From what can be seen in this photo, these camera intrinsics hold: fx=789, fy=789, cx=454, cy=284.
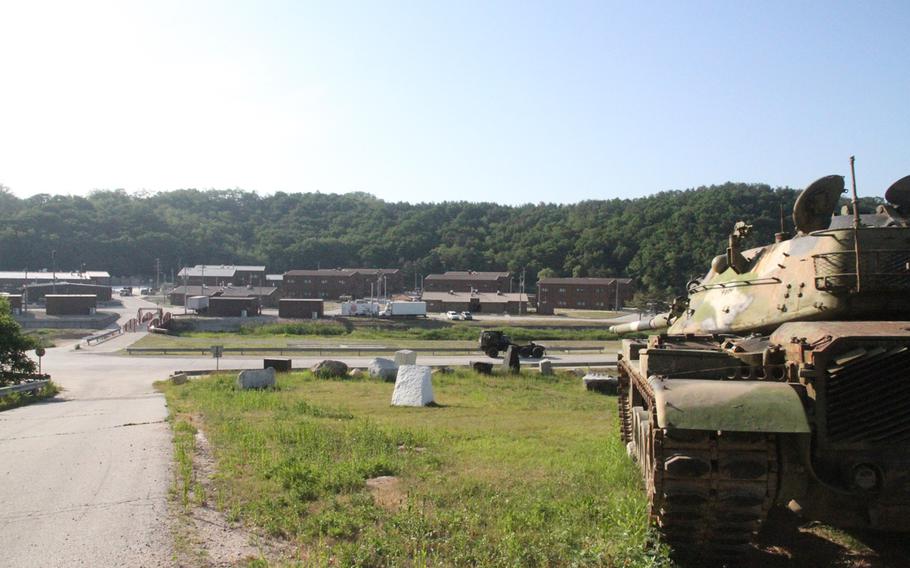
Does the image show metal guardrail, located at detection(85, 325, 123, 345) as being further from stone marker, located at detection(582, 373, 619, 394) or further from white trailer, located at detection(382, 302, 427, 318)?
stone marker, located at detection(582, 373, 619, 394)

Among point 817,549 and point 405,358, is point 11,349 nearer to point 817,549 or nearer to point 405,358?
point 405,358

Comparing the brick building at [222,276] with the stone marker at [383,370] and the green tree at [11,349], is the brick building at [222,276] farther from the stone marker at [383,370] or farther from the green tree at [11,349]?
the green tree at [11,349]

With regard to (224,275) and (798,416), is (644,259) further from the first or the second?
(798,416)

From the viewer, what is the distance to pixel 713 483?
5.88 meters

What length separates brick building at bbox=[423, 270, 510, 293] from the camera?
320ft

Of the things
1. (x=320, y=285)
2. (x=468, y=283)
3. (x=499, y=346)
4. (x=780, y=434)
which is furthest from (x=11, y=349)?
(x=320, y=285)

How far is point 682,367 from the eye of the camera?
714 centimetres

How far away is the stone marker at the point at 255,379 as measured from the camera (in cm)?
2297

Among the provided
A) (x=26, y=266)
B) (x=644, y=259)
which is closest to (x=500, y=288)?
(x=644, y=259)

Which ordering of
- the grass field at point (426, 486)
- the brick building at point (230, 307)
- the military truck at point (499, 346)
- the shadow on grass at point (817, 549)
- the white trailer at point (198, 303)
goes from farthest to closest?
the white trailer at point (198, 303) < the brick building at point (230, 307) < the military truck at point (499, 346) < the shadow on grass at point (817, 549) < the grass field at point (426, 486)

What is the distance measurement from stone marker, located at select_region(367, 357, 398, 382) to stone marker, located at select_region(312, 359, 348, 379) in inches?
38.7

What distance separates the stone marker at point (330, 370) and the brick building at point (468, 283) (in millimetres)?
68664

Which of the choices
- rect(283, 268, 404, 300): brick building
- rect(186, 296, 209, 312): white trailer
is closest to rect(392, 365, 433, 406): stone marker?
rect(186, 296, 209, 312): white trailer

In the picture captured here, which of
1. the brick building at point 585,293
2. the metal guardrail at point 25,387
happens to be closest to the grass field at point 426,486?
the metal guardrail at point 25,387
